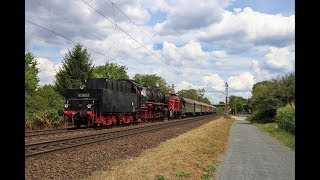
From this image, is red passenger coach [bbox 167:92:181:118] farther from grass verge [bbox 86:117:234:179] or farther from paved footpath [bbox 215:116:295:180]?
grass verge [bbox 86:117:234:179]

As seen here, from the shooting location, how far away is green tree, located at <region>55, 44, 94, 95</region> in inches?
2296

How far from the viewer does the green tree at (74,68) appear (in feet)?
191

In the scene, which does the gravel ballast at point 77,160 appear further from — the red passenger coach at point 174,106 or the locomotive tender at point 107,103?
the red passenger coach at point 174,106

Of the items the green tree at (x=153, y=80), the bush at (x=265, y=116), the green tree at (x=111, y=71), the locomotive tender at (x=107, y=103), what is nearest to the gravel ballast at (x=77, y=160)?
the locomotive tender at (x=107, y=103)

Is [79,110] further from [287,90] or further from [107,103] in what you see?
[287,90]

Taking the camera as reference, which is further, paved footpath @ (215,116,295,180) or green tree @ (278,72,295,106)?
green tree @ (278,72,295,106)

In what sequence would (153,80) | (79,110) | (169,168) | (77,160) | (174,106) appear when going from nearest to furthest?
(169,168) < (77,160) < (79,110) < (174,106) < (153,80)

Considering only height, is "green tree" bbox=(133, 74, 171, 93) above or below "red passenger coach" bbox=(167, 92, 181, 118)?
above

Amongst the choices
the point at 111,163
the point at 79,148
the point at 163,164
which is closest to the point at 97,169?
the point at 111,163

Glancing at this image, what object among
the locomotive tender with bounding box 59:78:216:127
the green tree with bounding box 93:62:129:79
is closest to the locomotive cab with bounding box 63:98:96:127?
the locomotive tender with bounding box 59:78:216:127

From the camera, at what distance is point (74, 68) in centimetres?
5847

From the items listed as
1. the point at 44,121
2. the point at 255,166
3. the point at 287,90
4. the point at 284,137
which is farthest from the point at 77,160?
the point at 287,90

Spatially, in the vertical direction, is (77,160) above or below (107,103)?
below
